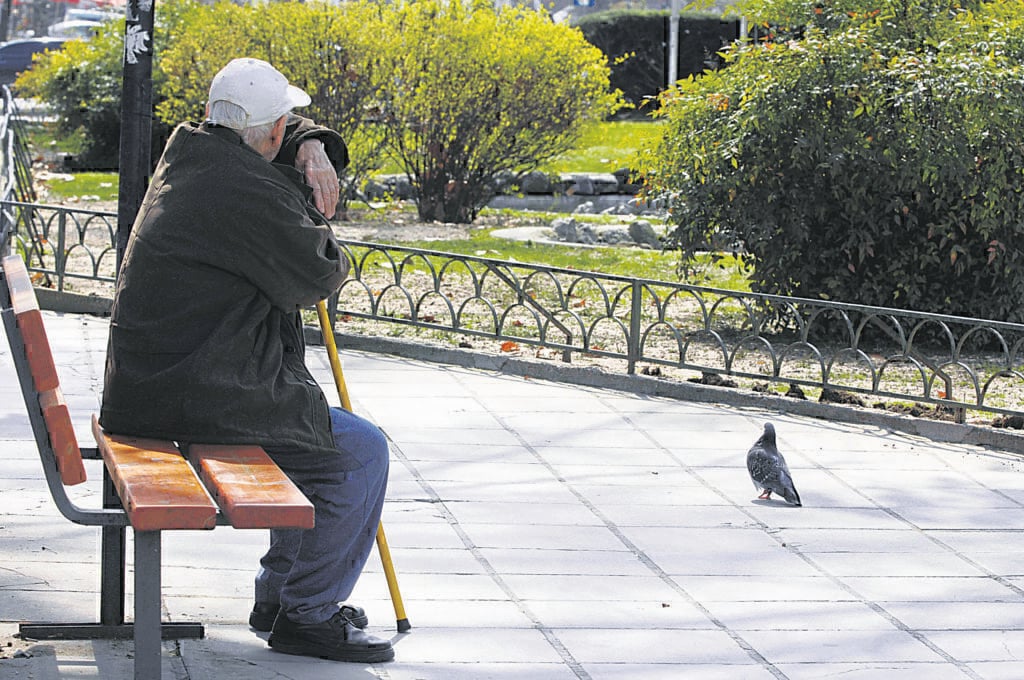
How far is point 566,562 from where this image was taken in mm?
5246

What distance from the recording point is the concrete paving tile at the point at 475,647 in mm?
4195

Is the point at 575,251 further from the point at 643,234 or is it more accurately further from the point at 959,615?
the point at 959,615

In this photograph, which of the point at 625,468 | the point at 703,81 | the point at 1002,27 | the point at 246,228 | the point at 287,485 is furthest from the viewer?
the point at 703,81

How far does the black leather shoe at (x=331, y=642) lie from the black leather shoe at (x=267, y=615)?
0.35 ft

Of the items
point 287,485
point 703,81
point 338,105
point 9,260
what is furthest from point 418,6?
point 287,485

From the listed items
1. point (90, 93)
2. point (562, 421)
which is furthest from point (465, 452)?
point (90, 93)

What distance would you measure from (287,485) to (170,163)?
100cm

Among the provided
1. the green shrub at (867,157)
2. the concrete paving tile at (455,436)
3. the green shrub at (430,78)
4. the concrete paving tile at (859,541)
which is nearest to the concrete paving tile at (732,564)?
the concrete paving tile at (859,541)

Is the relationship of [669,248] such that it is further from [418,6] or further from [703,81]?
[418,6]

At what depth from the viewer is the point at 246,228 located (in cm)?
380

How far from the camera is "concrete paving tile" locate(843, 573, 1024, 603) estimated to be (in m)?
5.02

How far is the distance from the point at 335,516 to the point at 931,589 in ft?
7.52

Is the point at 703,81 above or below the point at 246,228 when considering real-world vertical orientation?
above

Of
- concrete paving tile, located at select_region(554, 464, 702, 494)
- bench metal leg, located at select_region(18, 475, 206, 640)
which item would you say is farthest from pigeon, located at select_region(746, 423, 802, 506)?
bench metal leg, located at select_region(18, 475, 206, 640)
